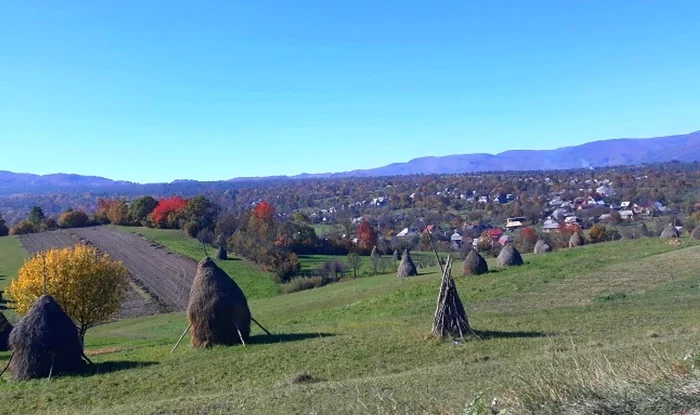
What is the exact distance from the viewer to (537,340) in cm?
1881

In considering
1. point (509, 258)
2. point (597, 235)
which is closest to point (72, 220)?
point (597, 235)

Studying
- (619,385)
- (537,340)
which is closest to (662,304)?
(537,340)

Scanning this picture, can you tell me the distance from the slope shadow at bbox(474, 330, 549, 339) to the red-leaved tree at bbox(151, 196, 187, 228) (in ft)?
260

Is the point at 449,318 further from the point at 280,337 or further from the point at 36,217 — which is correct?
the point at 36,217

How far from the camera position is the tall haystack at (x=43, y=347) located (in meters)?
19.3

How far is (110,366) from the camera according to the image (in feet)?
67.4

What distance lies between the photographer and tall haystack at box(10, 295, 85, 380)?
63.4ft

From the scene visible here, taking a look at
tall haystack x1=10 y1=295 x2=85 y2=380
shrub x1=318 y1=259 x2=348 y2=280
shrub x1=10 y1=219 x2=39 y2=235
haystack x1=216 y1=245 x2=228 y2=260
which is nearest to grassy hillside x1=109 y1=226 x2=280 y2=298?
haystack x1=216 y1=245 x2=228 y2=260

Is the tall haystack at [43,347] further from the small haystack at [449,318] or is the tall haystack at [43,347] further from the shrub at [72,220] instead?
the shrub at [72,220]

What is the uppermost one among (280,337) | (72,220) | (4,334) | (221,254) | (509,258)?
(280,337)

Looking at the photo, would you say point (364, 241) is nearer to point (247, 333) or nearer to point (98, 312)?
point (98, 312)

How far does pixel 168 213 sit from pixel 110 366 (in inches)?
3069

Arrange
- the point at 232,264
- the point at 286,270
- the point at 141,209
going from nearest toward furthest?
the point at 286,270 → the point at 232,264 → the point at 141,209

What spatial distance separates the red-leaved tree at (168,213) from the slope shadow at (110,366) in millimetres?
75635
